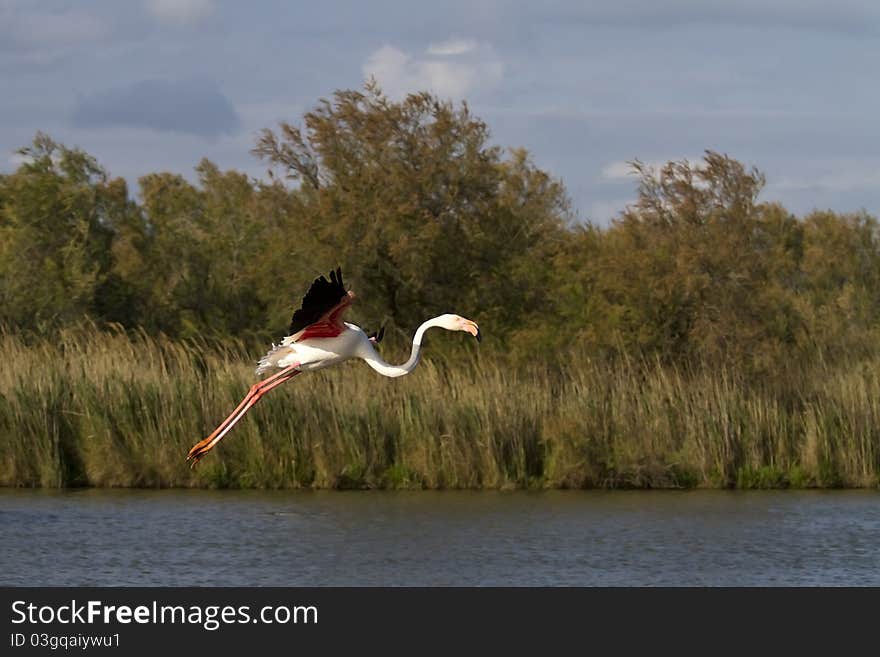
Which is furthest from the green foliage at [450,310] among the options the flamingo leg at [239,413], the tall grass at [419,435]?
the flamingo leg at [239,413]

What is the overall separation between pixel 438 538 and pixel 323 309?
713 centimetres

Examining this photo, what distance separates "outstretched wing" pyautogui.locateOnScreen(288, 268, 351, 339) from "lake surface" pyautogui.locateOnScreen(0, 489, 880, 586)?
477 centimetres

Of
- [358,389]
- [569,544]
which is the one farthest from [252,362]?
[569,544]

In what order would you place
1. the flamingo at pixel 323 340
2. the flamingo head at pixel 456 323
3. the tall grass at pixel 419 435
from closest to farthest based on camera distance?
the flamingo head at pixel 456 323, the flamingo at pixel 323 340, the tall grass at pixel 419 435

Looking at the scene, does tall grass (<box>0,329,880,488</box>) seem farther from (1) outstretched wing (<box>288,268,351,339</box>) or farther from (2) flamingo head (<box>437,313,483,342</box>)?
(2) flamingo head (<box>437,313,483,342</box>)

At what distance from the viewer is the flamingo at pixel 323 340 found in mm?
14219

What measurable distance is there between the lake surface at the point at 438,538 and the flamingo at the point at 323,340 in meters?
4.28

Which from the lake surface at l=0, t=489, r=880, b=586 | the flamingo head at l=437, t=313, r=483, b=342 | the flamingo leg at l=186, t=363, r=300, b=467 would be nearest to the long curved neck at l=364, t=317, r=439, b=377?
the flamingo head at l=437, t=313, r=483, b=342

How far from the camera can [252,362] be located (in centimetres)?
2652

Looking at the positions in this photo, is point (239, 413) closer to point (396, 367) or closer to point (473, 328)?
point (396, 367)

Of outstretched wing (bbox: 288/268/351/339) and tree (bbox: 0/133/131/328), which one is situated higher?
tree (bbox: 0/133/131/328)

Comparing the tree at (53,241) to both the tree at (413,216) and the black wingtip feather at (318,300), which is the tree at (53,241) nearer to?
the tree at (413,216)

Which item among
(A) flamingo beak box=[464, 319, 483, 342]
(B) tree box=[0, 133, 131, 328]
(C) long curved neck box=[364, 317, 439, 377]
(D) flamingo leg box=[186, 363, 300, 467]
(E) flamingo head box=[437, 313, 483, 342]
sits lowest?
(D) flamingo leg box=[186, 363, 300, 467]

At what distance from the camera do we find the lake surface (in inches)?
752
